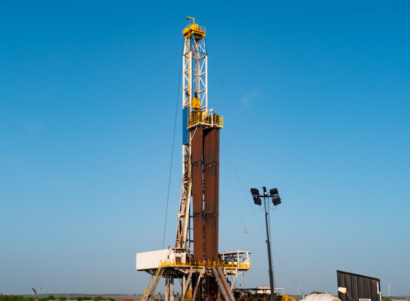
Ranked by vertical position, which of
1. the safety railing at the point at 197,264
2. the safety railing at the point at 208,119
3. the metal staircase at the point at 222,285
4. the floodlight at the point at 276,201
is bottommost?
the metal staircase at the point at 222,285

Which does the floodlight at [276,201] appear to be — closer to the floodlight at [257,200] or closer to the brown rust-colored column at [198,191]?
the floodlight at [257,200]

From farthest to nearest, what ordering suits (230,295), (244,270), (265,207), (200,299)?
1. (244,270)
2. (200,299)
3. (230,295)
4. (265,207)

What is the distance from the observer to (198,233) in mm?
58125

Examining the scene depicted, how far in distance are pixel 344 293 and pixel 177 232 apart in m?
27.5

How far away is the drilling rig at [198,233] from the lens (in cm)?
5688

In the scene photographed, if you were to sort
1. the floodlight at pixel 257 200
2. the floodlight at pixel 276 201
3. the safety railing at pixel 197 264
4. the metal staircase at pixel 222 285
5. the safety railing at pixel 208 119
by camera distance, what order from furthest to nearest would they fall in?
1. the safety railing at pixel 208 119
2. the safety railing at pixel 197 264
3. the metal staircase at pixel 222 285
4. the floodlight at pixel 276 201
5. the floodlight at pixel 257 200

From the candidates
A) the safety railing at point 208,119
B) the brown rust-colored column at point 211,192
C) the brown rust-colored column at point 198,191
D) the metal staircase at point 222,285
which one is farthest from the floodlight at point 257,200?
the safety railing at point 208,119

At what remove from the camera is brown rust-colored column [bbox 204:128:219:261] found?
188 ft

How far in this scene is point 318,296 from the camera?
41.8m

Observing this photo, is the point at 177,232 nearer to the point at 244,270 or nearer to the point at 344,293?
the point at 244,270

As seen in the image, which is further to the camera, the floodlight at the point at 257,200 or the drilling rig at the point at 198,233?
the drilling rig at the point at 198,233

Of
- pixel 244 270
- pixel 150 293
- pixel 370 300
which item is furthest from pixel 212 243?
pixel 370 300

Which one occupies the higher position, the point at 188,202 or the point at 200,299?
the point at 188,202

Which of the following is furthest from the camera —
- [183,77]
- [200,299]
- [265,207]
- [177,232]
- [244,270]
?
[183,77]
